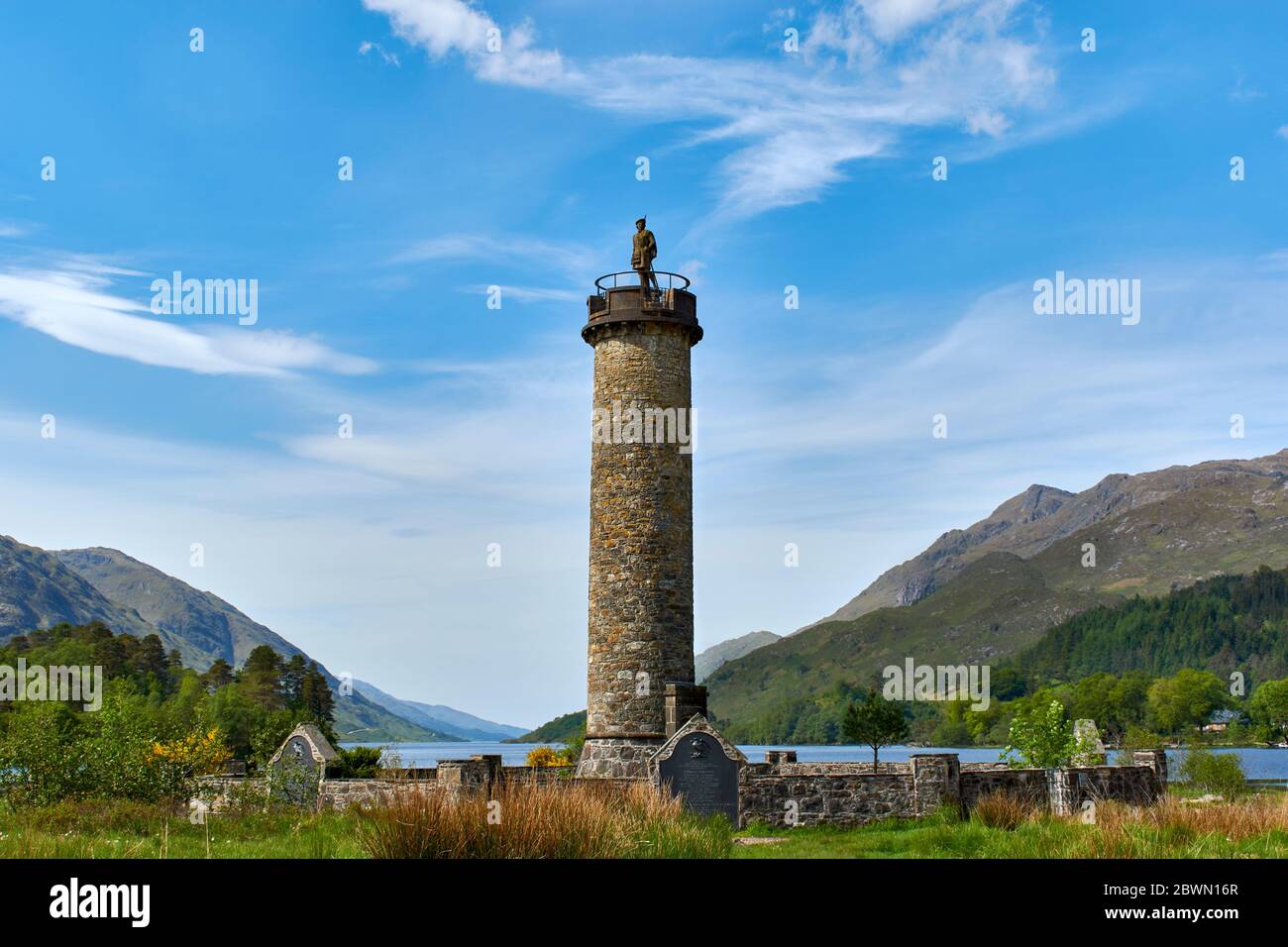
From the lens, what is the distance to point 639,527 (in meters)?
29.8

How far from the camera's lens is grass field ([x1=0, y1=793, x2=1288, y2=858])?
14031mm

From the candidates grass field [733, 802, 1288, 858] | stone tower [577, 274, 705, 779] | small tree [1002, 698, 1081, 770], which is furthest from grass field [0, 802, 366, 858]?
Result: small tree [1002, 698, 1081, 770]

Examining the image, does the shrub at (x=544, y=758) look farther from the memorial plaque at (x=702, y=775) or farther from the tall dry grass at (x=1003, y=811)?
the tall dry grass at (x=1003, y=811)

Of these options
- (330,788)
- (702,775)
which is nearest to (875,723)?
(702,775)

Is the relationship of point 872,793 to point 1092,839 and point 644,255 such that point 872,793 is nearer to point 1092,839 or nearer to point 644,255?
point 1092,839

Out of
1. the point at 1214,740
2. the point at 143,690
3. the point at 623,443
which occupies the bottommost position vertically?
the point at 1214,740

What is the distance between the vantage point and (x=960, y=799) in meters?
24.2

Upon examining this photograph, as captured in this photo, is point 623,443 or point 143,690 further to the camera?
point 143,690
